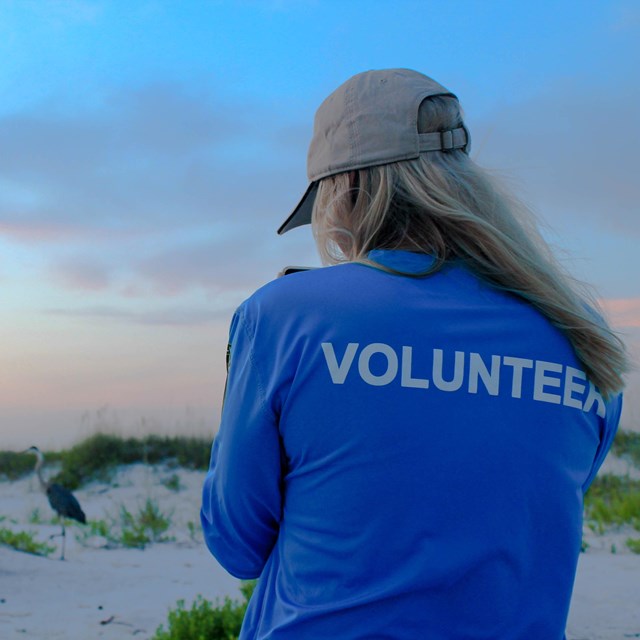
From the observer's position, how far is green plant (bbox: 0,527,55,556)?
6.36m

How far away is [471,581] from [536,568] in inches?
5.1

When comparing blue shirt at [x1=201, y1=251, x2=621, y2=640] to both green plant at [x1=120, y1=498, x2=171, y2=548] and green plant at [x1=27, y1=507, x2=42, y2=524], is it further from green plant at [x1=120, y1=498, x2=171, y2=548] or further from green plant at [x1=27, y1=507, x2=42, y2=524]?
green plant at [x1=27, y1=507, x2=42, y2=524]

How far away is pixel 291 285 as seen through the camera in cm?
114

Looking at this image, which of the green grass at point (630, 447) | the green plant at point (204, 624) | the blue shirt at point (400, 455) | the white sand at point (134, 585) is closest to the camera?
the blue shirt at point (400, 455)

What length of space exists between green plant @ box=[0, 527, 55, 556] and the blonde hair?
5.84 meters

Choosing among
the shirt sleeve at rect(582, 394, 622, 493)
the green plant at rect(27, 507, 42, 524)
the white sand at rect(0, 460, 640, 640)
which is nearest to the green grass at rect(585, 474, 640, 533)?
the white sand at rect(0, 460, 640, 640)

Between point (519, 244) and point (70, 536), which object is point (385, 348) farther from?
point (70, 536)

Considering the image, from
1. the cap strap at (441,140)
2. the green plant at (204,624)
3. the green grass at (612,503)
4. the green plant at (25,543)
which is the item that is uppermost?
the cap strap at (441,140)

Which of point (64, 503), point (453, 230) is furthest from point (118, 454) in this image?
point (453, 230)

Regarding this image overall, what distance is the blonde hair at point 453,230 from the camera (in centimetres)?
124

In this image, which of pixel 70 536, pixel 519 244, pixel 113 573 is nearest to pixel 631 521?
pixel 113 573

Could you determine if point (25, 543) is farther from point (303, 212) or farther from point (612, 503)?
point (303, 212)

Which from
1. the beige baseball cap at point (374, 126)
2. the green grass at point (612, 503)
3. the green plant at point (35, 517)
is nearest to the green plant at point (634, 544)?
the green grass at point (612, 503)

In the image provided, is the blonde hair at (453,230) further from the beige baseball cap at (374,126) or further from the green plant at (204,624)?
the green plant at (204,624)
